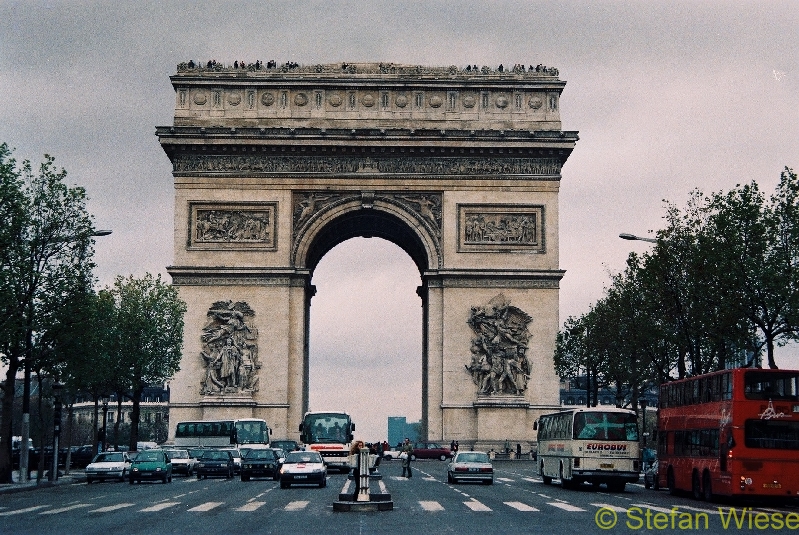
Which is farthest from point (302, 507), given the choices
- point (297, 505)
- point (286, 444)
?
point (286, 444)

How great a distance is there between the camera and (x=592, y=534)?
83.0 ft

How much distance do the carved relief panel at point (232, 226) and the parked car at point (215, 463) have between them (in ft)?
45.9

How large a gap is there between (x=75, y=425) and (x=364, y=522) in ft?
539

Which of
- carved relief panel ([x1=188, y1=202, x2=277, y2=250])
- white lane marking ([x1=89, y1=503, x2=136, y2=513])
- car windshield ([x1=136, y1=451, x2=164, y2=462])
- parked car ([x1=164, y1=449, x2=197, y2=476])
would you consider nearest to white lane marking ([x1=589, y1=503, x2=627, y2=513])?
white lane marking ([x1=89, y1=503, x2=136, y2=513])

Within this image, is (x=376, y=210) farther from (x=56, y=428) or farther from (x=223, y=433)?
(x=56, y=428)

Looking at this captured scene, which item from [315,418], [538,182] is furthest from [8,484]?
[538,182]

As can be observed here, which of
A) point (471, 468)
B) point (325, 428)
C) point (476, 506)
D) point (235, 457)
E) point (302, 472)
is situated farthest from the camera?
point (235, 457)

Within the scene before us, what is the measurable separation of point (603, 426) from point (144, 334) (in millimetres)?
40075

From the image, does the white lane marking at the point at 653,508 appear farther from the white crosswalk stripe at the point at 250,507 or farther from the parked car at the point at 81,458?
the parked car at the point at 81,458

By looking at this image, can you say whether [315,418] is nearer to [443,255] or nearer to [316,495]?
[443,255]

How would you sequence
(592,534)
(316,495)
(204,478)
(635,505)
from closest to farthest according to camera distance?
(592,534) → (635,505) → (316,495) → (204,478)

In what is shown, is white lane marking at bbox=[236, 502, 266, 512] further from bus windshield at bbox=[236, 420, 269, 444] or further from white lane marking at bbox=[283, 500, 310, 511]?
bus windshield at bbox=[236, 420, 269, 444]

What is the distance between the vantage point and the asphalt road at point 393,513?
27.3 metres

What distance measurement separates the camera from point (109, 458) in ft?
208
